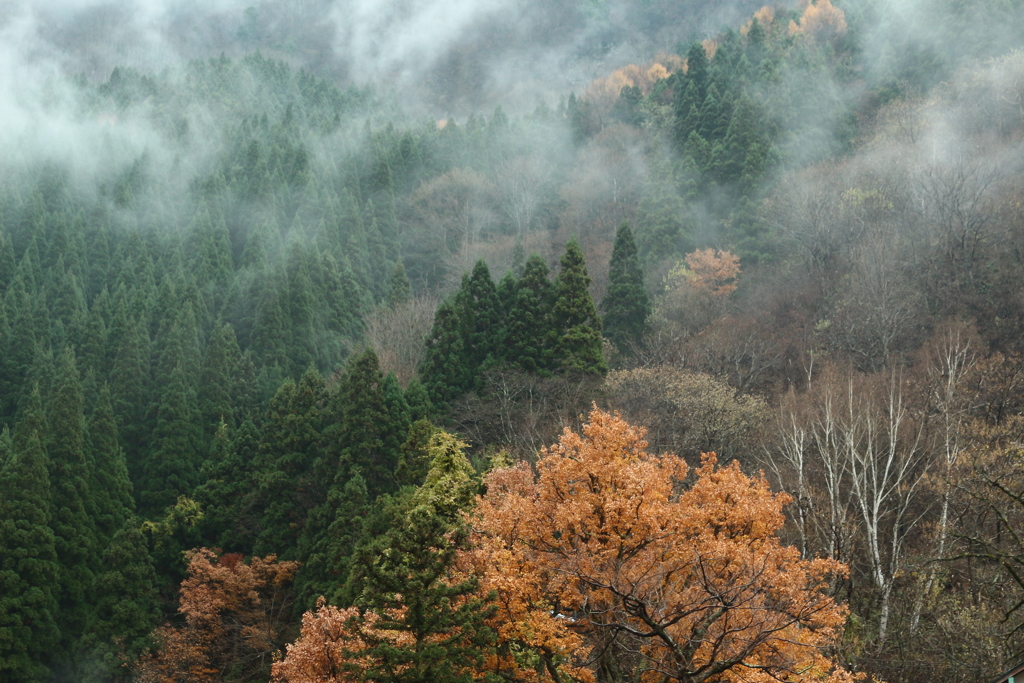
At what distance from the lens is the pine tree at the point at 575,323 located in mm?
35281

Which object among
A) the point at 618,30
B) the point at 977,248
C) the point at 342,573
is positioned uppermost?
the point at 618,30

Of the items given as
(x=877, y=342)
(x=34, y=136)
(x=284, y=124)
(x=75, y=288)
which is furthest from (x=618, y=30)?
(x=877, y=342)

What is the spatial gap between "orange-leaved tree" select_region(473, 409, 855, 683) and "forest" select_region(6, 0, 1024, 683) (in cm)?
11

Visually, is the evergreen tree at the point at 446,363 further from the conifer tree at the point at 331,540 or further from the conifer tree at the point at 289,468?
the conifer tree at the point at 331,540

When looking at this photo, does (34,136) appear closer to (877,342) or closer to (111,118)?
(111,118)

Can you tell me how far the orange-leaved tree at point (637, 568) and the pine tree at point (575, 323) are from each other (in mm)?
17256

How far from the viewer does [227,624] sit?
32062mm

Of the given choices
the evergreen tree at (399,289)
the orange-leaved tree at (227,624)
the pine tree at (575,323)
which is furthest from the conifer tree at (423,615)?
the evergreen tree at (399,289)

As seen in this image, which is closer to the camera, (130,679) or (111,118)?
(130,679)

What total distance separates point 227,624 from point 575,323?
18.3 meters

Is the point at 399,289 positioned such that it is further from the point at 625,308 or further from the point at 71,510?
the point at 71,510

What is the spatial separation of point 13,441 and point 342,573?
66.6 feet

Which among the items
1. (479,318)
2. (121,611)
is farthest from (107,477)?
(479,318)

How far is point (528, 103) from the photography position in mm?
102000
